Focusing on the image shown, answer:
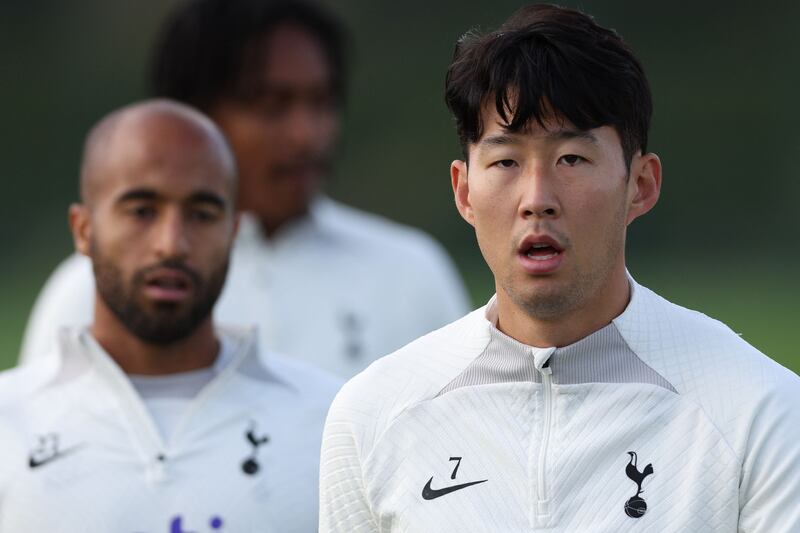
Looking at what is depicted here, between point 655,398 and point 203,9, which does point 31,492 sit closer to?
point 655,398

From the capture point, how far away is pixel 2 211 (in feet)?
78.4

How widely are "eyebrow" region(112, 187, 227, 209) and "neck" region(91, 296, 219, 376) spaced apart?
0.29 m

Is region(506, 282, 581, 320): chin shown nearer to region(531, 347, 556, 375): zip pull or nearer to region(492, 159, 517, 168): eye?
region(531, 347, 556, 375): zip pull

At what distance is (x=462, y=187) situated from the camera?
3.36 metres

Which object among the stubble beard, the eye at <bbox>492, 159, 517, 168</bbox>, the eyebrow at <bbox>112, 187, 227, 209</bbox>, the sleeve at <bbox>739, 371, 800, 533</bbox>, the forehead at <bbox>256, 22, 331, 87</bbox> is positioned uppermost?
the forehead at <bbox>256, 22, 331, 87</bbox>

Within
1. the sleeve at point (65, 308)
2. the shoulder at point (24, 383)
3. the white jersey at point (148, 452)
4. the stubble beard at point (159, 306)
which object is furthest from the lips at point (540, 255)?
the sleeve at point (65, 308)

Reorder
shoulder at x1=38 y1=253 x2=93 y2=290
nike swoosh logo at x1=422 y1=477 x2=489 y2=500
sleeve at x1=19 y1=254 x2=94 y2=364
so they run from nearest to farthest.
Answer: nike swoosh logo at x1=422 y1=477 x2=489 y2=500 < sleeve at x1=19 y1=254 x2=94 y2=364 < shoulder at x1=38 y1=253 x2=93 y2=290

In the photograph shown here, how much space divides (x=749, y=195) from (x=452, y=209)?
411 centimetres

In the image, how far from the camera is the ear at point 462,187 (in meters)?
3.33

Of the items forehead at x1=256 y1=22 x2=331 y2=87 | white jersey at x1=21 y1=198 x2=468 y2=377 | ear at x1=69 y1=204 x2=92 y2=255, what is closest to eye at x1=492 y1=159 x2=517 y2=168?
ear at x1=69 y1=204 x2=92 y2=255

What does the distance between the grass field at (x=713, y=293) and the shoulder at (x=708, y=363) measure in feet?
48.5

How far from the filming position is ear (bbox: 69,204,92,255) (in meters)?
4.37

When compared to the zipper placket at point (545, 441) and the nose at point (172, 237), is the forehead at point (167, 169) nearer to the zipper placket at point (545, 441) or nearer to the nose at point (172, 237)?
the nose at point (172, 237)

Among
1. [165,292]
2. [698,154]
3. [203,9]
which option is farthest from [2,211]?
[165,292]
